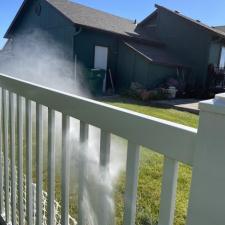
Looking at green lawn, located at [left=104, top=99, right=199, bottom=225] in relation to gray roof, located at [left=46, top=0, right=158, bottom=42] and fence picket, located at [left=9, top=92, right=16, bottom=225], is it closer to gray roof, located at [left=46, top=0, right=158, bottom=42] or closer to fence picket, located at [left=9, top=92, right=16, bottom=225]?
fence picket, located at [left=9, top=92, right=16, bottom=225]

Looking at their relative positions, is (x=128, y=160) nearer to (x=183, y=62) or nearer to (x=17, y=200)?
(x=17, y=200)

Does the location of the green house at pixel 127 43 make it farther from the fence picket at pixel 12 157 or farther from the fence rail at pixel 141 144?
the fence rail at pixel 141 144

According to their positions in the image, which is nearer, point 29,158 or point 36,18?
point 29,158

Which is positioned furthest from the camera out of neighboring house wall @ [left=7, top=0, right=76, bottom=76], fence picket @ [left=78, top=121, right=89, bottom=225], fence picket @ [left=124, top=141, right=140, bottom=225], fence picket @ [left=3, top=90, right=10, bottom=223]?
neighboring house wall @ [left=7, top=0, right=76, bottom=76]

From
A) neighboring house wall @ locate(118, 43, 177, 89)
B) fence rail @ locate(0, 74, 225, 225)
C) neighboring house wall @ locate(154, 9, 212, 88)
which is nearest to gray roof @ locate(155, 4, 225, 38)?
neighboring house wall @ locate(154, 9, 212, 88)

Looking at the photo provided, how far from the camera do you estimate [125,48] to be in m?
12.4

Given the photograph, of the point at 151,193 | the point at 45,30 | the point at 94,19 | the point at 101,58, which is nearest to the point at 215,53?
the point at 101,58

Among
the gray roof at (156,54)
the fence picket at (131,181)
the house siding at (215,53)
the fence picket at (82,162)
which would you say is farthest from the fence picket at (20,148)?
the house siding at (215,53)

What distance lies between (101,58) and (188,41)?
459 centimetres

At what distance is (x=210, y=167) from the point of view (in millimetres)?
647

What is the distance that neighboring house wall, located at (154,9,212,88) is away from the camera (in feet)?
43.5

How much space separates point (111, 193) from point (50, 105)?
506 millimetres

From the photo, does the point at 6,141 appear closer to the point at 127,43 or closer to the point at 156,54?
the point at 127,43

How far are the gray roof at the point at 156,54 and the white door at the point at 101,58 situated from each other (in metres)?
1.08
